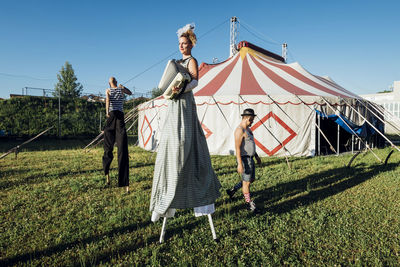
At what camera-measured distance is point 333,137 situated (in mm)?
10047

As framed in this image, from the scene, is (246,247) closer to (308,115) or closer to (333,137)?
(308,115)

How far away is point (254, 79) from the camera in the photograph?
9047 millimetres

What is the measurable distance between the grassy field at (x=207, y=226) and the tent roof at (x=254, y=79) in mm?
4525

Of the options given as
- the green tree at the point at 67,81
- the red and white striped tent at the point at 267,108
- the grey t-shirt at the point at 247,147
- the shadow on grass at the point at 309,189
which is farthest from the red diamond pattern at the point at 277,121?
the green tree at the point at 67,81

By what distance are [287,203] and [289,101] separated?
17.5ft

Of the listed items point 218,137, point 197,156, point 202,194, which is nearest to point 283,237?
point 202,194

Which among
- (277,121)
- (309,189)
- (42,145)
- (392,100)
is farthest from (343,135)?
(392,100)

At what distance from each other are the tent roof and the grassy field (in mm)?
4525

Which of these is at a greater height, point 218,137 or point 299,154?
point 218,137

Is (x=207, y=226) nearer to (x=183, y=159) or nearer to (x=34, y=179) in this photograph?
(x=183, y=159)

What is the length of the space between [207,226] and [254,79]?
24.2ft

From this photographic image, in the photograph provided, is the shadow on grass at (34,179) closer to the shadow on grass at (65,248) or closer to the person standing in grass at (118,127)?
the person standing in grass at (118,127)

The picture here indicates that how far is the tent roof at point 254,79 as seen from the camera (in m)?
8.40

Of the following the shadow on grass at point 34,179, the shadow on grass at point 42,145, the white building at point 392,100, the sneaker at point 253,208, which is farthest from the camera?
the white building at point 392,100
